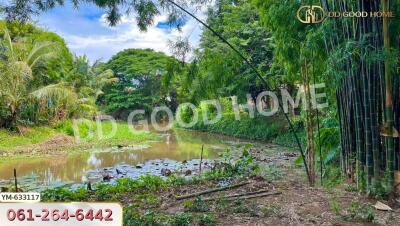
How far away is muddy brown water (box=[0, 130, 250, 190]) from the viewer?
5.99m

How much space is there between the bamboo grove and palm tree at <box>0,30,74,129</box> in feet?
28.0

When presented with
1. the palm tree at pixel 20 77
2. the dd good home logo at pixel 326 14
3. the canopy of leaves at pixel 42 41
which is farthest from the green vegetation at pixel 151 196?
the canopy of leaves at pixel 42 41

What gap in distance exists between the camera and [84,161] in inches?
309

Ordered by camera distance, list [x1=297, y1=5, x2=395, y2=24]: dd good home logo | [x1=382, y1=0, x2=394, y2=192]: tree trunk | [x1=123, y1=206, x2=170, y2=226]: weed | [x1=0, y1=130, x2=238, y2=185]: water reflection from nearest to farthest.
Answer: [x1=123, y1=206, x2=170, y2=226]: weed
[x1=382, y1=0, x2=394, y2=192]: tree trunk
[x1=297, y1=5, x2=395, y2=24]: dd good home logo
[x1=0, y1=130, x2=238, y2=185]: water reflection

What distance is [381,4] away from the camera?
2662 millimetres

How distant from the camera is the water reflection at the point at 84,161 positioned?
6391 mm

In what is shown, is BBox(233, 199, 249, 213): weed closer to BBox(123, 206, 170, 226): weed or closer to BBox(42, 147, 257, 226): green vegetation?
BBox(42, 147, 257, 226): green vegetation

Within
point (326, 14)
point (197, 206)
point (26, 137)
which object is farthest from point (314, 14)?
point (26, 137)

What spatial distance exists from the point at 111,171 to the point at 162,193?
2909 millimetres

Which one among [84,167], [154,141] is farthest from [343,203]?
[154,141]

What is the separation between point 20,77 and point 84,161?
3.45m

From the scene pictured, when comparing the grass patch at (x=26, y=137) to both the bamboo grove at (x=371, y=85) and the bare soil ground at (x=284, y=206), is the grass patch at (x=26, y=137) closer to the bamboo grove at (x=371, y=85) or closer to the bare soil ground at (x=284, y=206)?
the bare soil ground at (x=284, y=206)

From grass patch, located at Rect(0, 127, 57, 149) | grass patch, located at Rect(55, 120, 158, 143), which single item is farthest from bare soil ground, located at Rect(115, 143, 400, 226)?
grass patch, located at Rect(55, 120, 158, 143)

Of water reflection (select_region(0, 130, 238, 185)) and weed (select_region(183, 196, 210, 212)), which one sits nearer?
weed (select_region(183, 196, 210, 212))
